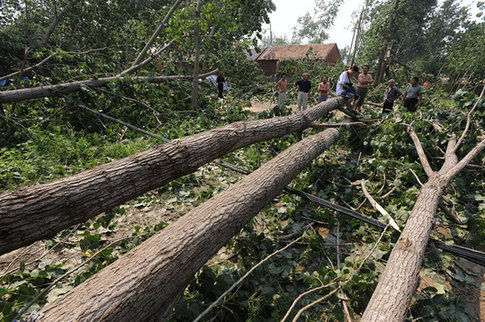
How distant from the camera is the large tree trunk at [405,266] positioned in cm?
125

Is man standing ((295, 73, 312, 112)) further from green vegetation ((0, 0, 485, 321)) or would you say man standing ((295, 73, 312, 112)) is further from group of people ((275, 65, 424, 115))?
green vegetation ((0, 0, 485, 321))

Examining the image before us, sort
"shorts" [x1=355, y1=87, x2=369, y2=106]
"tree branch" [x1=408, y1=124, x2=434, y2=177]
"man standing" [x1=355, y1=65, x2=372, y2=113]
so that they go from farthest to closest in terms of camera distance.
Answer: "shorts" [x1=355, y1=87, x2=369, y2=106]
"man standing" [x1=355, y1=65, x2=372, y2=113]
"tree branch" [x1=408, y1=124, x2=434, y2=177]

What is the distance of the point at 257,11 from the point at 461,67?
15623mm

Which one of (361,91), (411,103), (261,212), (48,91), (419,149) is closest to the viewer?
(261,212)

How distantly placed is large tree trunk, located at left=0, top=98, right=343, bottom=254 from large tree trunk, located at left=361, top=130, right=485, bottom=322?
1.71 metres

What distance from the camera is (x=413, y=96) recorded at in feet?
19.0

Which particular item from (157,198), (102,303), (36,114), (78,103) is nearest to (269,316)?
(102,303)

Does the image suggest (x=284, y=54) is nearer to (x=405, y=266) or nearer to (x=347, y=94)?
(x=347, y=94)

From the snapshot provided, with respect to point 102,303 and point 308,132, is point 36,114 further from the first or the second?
point 308,132

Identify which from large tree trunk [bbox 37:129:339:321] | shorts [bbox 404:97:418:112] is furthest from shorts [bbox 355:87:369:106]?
large tree trunk [bbox 37:129:339:321]

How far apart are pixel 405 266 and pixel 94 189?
2.18 m

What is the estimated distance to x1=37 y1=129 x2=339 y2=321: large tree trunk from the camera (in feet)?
3.36

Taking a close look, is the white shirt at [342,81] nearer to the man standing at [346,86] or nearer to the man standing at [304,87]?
the man standing at [346,86]

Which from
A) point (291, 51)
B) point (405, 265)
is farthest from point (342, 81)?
point (291, 51)
